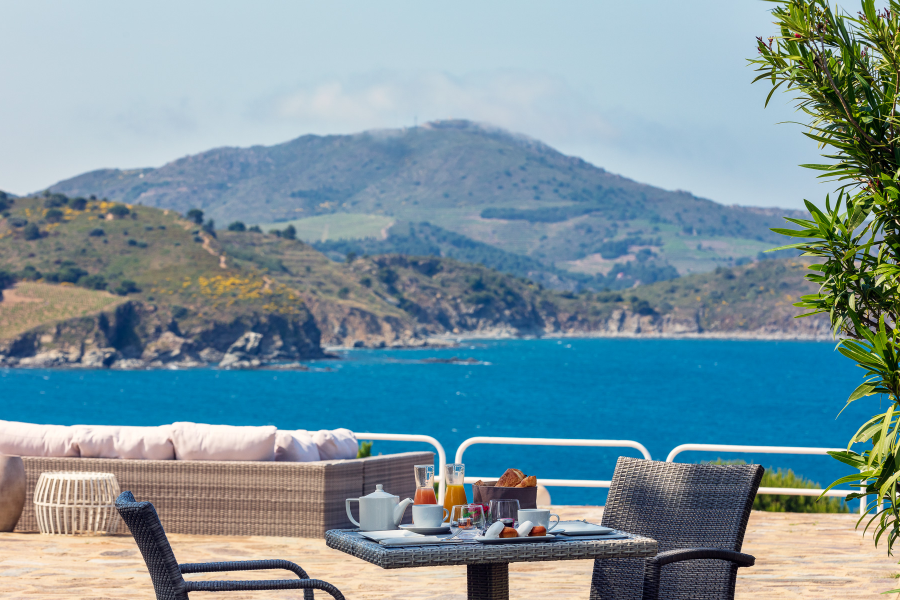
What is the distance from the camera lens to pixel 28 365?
7744 centimetres

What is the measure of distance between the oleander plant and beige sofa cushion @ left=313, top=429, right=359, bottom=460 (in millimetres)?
3942

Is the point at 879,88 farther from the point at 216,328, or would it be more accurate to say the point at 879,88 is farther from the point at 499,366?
the point at 499,366

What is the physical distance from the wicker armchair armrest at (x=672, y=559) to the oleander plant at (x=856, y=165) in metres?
0.42

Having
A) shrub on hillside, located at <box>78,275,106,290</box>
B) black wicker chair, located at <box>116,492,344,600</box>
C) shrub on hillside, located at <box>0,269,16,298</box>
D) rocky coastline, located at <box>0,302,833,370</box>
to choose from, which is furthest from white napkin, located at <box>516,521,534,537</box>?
shrub on hillside, located at <box>0,269,16,298</box>

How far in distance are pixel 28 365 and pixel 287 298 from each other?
2175 centimetres

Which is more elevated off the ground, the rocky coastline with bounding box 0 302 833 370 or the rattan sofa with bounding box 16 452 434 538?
the rattan sofa with bounding box 16 452 434 538

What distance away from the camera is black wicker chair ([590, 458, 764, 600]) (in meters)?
2.96

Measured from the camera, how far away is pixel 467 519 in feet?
8.57

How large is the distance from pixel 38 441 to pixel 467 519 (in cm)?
461

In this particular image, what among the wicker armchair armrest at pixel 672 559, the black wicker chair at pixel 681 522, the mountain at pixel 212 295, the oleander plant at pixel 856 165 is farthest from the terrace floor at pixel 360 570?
the mountain at pixel 212 295

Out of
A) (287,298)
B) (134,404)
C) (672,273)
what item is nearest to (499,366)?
(287,298)

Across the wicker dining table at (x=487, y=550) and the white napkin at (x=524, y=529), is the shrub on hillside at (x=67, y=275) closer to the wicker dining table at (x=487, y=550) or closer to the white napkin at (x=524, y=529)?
the wicker dining table at (x=487, y=550)

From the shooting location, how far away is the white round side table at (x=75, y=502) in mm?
6008

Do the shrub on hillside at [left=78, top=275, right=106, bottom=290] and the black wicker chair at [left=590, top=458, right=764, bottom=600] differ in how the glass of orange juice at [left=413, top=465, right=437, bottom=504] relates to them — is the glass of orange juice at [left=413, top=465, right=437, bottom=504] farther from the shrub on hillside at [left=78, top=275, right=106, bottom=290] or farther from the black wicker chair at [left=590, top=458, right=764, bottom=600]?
the shrub on hillside at [left=78, top=275, right=106, bottom=290]
